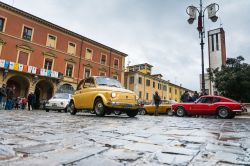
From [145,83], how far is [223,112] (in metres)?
37.0

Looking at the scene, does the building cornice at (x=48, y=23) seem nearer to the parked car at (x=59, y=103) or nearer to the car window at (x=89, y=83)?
the parked car at (x=59, y=103)

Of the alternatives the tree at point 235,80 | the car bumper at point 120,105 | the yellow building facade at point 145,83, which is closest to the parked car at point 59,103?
the car bumper at point 120,105

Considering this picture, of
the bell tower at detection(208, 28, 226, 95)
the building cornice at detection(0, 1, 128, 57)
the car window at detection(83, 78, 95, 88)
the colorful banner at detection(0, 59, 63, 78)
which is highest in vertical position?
the bell tower at detection(208, 28, 226, 95)

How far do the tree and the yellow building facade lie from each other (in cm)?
2501

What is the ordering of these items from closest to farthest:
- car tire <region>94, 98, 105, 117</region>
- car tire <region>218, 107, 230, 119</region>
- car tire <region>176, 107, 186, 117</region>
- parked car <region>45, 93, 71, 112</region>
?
car tire <region>94, 98, 105, 117</region> < car tire <region>218, 107, 230, 119</region> < car tire <region>176, 107, 186, 117</region> < parked car <region>45, 93, 71, 112</region>

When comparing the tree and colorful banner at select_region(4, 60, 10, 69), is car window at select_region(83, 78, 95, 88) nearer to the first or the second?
the tree

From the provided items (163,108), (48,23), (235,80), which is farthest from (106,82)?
(48,23)

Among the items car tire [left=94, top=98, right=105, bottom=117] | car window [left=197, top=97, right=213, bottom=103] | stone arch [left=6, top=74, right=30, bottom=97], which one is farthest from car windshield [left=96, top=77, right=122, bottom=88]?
stone arch [left=6, top=74, right=30, bottom=97]

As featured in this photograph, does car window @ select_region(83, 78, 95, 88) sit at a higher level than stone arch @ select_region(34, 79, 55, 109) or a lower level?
lower

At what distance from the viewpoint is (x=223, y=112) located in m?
11.7

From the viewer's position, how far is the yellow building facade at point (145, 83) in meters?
46.5

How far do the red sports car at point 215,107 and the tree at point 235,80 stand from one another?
900 centimetres

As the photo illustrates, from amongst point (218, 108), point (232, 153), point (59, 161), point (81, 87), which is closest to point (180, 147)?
point (232, 153)

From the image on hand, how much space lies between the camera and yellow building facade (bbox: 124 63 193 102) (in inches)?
1832
